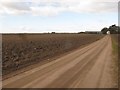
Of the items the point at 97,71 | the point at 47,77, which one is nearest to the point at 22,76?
the point at 47,77

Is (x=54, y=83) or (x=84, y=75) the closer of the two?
(x=54, y=83)

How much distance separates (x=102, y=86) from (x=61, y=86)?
1747 millimetres

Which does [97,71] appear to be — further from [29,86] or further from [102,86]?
[29,86]

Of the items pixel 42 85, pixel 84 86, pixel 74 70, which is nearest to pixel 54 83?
pixel 42 85

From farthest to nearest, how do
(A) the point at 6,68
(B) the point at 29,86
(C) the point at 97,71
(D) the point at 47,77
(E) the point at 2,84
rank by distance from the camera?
(A) the point at 6,68, (C) the point at 97,71, (D) the point at 47,77, (E) the point at 2,84, (B) the point at 29,86

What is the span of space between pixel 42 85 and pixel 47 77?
1875mm

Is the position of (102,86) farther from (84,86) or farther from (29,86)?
(29,86)

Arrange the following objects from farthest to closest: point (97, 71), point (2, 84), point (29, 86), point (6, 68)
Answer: point (6, 68) → point (97, 71) → point (2, 84) → point (29, 86)

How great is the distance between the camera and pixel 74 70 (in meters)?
15.3

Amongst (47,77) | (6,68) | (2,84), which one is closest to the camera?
(2,84)

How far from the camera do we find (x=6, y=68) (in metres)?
16.9

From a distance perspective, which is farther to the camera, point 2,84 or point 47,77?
point 47,77

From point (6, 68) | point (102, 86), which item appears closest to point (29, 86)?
point (102, 86)

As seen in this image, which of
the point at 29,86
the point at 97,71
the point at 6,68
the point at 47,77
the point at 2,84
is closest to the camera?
the point at 29,86
